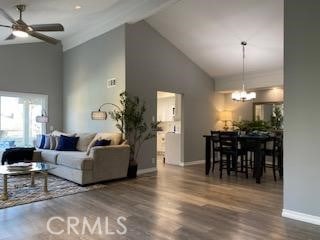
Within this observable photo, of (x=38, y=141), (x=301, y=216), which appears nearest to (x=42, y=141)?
(x=38, y=141)

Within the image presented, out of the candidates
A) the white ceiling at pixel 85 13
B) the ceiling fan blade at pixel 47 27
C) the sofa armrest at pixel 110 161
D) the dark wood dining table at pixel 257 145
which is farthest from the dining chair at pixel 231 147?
the ceiling fan blade at pixel 47 27

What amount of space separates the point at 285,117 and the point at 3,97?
22.3ft

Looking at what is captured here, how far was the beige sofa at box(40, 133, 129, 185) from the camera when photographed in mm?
4988

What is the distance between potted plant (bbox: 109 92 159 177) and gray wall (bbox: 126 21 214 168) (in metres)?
0.19

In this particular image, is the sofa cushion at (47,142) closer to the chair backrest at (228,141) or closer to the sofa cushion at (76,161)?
the sofa cushion at (76,161)

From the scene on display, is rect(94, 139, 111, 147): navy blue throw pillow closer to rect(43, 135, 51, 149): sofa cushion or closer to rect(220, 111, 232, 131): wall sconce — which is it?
rect(43, 135, 51, 149): sofa cushion

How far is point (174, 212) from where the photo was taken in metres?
3.58

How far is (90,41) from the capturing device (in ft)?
23.5

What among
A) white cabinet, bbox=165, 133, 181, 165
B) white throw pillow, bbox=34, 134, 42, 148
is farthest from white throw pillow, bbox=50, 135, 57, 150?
white cabinet, bbox=165, 133, 181, 165

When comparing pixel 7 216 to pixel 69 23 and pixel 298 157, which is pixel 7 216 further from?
pixel 69 23

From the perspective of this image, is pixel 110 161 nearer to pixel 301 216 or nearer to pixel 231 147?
pixel 231 147

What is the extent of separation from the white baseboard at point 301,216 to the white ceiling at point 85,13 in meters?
4.05

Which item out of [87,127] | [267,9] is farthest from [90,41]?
[267,9]

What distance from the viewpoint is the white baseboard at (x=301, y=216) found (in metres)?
3.20
